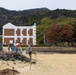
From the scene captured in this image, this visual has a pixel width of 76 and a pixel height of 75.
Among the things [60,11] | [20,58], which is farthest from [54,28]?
[60,11]

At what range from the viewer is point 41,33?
102 metres

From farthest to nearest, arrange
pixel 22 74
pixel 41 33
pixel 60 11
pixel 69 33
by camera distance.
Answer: pixel 60 11
pixel 41 33
pixel 69 33
pixel 22 74

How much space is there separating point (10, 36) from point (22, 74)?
215 feet

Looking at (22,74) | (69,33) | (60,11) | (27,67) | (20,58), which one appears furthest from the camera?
(60,11)

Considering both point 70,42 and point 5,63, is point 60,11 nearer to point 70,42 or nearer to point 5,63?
point 70,42

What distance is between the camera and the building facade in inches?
3342

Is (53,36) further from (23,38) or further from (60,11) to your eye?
(60,11)

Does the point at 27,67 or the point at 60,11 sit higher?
the point at 60,11

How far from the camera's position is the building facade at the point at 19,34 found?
84.9 m

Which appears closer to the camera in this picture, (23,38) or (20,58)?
(20,58)

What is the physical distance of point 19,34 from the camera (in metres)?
86.4

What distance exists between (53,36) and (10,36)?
40.9ft

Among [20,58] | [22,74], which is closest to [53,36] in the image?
[20,58]

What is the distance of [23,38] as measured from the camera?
86.1 m
